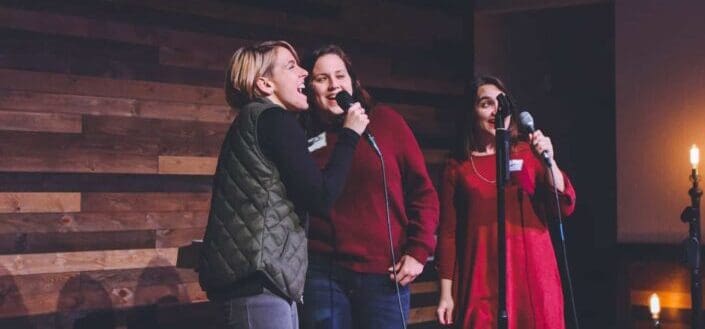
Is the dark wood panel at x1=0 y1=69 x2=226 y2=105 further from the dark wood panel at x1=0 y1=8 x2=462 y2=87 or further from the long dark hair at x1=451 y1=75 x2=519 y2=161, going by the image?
the long dark hair at x1=451 y1=75 x2=519 y2=161

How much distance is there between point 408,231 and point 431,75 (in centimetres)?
319

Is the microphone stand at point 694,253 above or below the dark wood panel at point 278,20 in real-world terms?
below

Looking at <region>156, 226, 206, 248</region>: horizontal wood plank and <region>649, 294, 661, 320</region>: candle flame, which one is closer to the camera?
<region>156, 226, 206, 248</region>: horizontal wood plank

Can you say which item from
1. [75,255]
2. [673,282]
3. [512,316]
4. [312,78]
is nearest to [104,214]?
[75,255]

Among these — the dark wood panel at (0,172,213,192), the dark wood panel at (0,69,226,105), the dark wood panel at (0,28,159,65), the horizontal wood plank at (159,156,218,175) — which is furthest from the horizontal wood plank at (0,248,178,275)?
the dark wood panel at (0,28,159,65)

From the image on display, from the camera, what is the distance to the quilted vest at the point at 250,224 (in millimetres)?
2252

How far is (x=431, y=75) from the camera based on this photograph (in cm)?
600

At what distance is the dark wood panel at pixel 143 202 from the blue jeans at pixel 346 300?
1.88 m

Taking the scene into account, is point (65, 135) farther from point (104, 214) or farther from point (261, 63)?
point (261, 63)

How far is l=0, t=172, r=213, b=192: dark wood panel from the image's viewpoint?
4.10 m

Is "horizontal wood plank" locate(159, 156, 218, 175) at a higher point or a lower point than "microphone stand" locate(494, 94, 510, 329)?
higher

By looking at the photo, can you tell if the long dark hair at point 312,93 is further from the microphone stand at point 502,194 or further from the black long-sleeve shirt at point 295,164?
the black long-sleeve shirt at point 295,164

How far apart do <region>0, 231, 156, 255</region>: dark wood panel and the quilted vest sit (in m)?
2.06

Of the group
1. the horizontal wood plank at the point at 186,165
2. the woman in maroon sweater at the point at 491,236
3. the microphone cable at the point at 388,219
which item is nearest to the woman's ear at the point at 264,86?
the microphone cable at the point at 388,219
